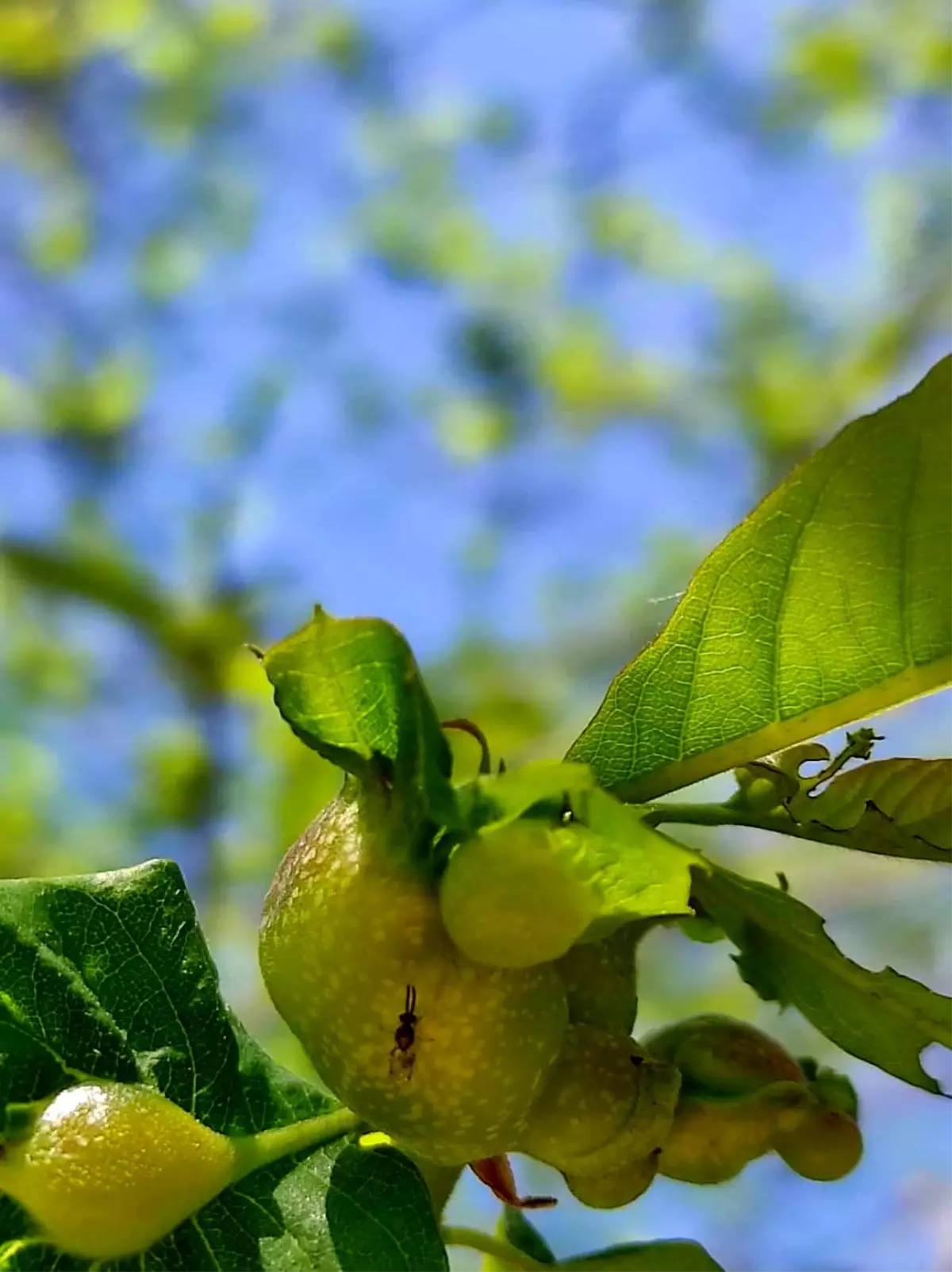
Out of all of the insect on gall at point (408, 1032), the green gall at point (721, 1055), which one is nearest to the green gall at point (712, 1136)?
the green gall at point (721, 1055)

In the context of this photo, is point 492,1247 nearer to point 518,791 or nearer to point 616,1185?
point 616,1185

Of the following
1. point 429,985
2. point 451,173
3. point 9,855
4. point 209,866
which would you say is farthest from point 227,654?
point 429,985

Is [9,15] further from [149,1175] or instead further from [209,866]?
[149,1175]

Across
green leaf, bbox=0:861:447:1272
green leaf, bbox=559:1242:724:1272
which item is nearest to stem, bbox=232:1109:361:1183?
green leaf, bbox=0:861:447:1272

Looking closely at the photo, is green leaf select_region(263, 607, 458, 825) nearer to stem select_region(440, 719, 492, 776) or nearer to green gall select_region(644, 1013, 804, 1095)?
stem select_region(440, 719, 492, 776)

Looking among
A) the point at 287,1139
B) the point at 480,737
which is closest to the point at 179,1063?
the point at 287,1139

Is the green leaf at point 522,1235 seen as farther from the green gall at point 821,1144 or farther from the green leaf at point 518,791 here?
the green leaf at point 518,791
